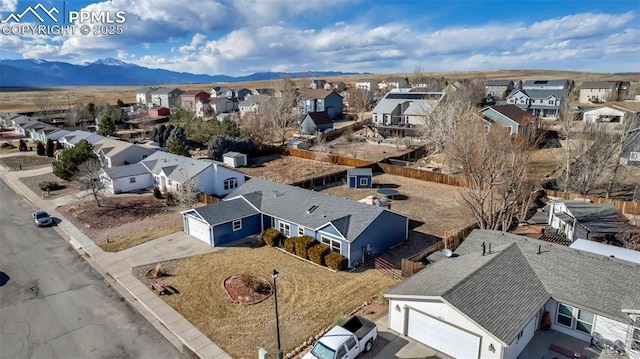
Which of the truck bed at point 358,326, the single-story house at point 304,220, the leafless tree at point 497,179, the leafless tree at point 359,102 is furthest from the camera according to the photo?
the leafless tree at point 359,102

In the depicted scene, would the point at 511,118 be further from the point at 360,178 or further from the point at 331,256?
the point at 331,256

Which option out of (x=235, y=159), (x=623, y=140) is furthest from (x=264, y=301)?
(x=623, y=140)

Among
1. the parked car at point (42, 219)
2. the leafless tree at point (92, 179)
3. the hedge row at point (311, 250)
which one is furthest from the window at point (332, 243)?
the leafless tree at point (92, 179)

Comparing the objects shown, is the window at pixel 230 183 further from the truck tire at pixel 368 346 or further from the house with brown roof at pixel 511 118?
the house with brown roof at pixel 511 118

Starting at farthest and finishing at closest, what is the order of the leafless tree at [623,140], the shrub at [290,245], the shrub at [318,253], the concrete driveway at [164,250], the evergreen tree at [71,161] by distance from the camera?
1. the evergreen tree at [71,161]
2. the leafless tree at [623,140]
3. the shrub at [290,245]
4. the concrete driveway at [164,250]
5. the shrub at [318,253]

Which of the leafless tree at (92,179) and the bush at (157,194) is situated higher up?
the leafless tree at (92,179)
